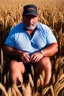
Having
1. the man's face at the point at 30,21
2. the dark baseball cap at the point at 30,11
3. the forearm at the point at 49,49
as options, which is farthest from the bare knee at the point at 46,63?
the dark baseball cap at the point at 30,11

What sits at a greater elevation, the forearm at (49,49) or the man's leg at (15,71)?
the forearm at (49,49)

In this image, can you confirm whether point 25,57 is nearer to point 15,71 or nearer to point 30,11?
point 15,71

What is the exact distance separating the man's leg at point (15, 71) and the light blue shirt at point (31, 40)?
0.25m

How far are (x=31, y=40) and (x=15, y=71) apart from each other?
46cm

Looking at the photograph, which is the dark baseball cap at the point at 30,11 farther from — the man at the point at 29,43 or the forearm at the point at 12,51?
the forearm at the point at 12,51

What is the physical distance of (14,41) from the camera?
301 centimetres

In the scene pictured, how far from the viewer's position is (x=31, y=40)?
300cm

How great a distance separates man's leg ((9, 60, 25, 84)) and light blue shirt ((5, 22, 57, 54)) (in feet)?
0.81

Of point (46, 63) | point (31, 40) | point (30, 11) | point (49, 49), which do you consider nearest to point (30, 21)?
point (30, 11)

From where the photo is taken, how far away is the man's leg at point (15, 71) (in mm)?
2645

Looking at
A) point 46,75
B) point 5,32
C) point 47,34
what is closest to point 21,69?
point 46,75

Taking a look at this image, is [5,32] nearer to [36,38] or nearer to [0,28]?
[0,28]

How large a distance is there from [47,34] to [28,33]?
194mm

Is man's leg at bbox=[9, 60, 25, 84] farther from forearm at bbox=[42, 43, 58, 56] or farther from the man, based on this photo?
forearm at bbox=[42, 43, 58, 56]
